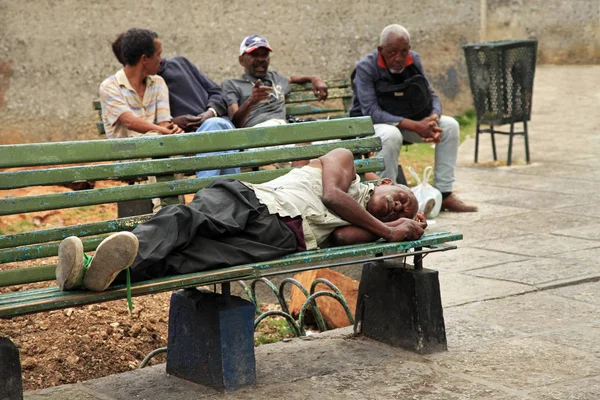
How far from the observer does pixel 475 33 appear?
12750 mm

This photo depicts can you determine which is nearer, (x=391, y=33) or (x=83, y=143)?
(x=83, y=143)

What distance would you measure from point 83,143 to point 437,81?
883cm

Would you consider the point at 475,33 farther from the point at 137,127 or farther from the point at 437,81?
the point at 137,127

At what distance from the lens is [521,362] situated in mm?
4344

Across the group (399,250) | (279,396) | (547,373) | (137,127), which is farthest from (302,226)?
(137,127)

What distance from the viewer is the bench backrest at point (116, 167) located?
4059mm

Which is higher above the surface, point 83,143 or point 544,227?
point 83,143

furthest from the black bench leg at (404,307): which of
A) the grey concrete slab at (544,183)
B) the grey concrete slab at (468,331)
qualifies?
the grey concrete slab at (544,183)

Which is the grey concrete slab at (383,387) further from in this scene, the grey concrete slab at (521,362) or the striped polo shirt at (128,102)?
the striped polo shirt at (128,102)

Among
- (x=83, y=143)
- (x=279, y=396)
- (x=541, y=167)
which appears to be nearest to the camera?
(x=279, y=396)

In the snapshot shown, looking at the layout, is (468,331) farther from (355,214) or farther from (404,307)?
(355,214)

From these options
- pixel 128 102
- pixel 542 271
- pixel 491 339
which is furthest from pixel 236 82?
pixel 491 339

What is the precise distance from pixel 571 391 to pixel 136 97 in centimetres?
408

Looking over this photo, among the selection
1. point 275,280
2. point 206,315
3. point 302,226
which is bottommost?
point 275,280
